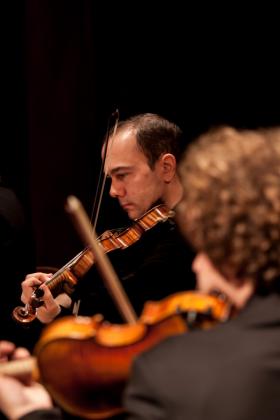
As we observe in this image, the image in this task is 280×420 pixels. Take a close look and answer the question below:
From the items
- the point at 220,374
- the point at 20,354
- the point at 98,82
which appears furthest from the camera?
the point at 98,82

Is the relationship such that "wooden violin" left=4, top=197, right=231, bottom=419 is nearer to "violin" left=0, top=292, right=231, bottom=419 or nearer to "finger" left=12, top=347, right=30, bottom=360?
"violin" left=0, top=292, right=231, bottom=419

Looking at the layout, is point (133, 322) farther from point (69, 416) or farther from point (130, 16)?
point (130, 16)

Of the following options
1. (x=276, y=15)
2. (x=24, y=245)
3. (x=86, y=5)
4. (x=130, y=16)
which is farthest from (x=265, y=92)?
(x=24, y=245)

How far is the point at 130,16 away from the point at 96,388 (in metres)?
2.28

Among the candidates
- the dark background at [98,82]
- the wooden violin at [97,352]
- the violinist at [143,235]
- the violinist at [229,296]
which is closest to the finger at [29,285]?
the violinist at [143,235]

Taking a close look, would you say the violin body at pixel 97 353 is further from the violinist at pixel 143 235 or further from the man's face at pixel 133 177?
the man's face at pixel 133 177

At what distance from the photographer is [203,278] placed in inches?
51.8

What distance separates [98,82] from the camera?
11.6ft

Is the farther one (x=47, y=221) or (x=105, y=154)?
(x=47, y=221)

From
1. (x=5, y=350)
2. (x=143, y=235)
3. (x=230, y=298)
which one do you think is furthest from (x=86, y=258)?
(x=230, y=298)

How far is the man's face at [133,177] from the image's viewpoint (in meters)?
2.53

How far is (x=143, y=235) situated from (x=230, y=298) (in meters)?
1.18

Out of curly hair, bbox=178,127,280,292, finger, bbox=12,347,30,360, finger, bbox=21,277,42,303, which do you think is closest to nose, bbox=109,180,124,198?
finger, bbox=21,277,42,303

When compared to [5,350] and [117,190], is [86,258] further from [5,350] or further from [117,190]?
[5,350]
